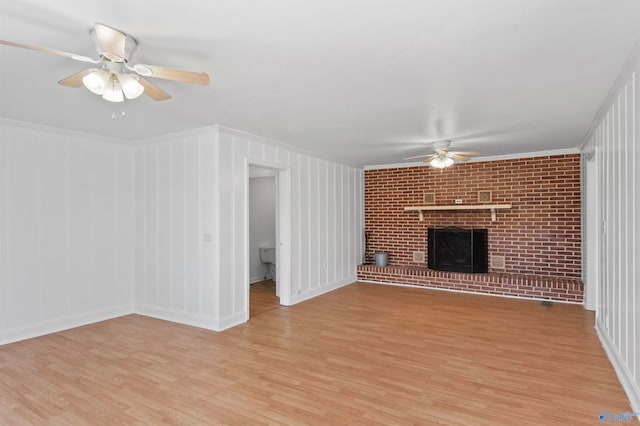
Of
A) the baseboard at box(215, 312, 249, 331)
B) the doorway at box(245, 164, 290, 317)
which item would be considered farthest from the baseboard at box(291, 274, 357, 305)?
the baseboard at box(215, 312, 249, 331)

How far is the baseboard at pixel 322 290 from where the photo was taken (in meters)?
5.46

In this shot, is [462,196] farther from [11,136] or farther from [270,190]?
[11,136]

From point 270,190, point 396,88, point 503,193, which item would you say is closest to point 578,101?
point 396,88

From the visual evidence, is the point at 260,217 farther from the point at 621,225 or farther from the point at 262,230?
the point at 621,225

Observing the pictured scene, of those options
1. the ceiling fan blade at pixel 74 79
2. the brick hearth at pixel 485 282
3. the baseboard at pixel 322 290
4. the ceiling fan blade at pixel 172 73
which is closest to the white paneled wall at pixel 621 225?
the brick hearth at pixel 485 282

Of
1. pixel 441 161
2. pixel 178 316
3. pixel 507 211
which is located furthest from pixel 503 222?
pixel 178 316

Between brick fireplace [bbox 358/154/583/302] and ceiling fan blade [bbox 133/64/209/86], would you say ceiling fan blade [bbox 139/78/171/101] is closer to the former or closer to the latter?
ceiling fan blade [bbox 133/64/209/86]

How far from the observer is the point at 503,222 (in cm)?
620

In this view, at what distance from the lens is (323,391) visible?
2725mm

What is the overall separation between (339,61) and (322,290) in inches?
173

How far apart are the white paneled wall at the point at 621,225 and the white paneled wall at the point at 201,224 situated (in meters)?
3.71

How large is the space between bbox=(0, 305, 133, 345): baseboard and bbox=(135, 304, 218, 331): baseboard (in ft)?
0.87

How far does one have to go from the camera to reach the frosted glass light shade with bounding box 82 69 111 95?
2027mm

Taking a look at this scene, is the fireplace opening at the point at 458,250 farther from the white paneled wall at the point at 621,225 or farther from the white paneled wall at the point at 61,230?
the white paneled wall at the point at 61,230
